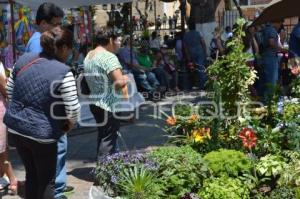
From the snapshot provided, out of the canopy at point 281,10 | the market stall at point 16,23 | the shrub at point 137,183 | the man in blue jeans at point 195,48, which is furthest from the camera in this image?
the man in blue jeans at point 195,48

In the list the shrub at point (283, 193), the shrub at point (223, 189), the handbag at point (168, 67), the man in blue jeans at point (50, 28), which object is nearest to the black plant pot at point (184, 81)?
the handbag at point (168, 67)

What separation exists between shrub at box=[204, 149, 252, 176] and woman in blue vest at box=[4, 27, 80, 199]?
1.46 meters

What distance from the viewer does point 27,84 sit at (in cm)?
462

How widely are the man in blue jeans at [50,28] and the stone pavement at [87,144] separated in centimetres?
27

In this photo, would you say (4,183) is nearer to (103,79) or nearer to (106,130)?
(106,130)

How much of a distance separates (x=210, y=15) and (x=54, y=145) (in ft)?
44.0

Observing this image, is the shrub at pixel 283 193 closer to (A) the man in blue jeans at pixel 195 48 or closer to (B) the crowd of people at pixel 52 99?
(B) the crowd of people at pixel 52 99

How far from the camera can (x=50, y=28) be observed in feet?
18.5

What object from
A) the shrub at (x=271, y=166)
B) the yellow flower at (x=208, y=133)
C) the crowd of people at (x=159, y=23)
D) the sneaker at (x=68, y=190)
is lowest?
the sneaker at (x=68, y=190)

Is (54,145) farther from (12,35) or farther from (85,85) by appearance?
(12,35)

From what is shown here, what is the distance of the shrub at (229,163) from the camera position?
17.6 ft

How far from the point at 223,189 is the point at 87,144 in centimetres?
421

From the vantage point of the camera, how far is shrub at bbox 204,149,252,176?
5375 millimetres

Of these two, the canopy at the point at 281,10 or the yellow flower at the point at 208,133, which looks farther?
the canopy at the point at 281,10
